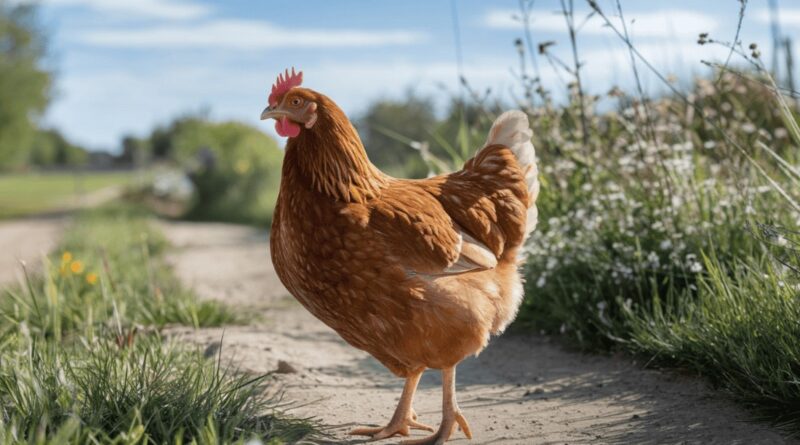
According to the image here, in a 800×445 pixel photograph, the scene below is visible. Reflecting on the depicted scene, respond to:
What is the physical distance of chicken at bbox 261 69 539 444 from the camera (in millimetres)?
3328

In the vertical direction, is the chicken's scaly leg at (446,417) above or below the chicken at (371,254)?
below

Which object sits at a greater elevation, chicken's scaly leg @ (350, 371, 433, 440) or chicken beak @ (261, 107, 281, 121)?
chicken beak @ (261, 107, 281, 121)

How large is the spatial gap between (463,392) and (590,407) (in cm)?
85

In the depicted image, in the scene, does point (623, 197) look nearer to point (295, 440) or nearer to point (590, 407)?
point (590, 407)

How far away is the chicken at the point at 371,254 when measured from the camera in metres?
3.33

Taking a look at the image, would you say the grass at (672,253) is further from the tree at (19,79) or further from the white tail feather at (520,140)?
the tree at (19,79)

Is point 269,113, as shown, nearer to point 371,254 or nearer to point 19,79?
point 371,254

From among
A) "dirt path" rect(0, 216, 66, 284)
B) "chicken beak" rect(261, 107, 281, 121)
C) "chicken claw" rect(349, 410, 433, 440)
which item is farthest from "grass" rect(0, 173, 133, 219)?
"chicken beak" rect(261, 107, 281, 121)

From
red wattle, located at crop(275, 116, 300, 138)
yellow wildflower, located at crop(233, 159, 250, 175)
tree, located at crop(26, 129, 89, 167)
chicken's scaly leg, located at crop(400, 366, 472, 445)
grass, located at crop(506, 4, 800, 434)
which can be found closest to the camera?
red wattle, located at crop(275, 116, 300, 138)

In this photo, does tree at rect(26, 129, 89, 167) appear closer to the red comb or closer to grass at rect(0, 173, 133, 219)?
grass at rect(0, 173, 133, 219)

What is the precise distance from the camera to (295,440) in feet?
11.8

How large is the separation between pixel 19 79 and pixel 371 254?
2936cm

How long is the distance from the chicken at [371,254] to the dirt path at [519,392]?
72 centimetres

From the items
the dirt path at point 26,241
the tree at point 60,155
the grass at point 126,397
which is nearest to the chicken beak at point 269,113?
the grass at point 126,397
